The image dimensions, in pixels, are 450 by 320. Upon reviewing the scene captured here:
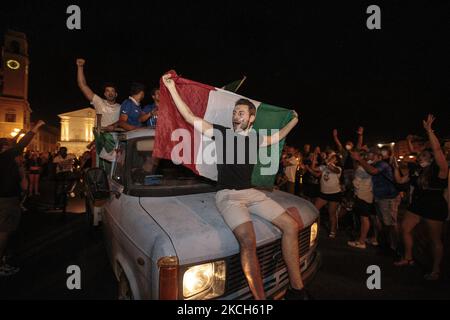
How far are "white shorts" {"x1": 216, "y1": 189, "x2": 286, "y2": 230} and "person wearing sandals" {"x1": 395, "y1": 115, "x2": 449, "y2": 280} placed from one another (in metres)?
2.91

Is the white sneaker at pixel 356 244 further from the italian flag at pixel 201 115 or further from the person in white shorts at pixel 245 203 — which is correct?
the person in white shorts at pixel 245 203

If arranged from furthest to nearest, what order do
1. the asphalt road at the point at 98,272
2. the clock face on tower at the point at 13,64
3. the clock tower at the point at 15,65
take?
the clock face on tower at the point at 13,64
the clock tower at the point at 15,65
the asphalt road at the point at 98,272

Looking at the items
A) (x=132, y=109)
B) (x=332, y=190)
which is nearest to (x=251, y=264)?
(x=132, y=109)

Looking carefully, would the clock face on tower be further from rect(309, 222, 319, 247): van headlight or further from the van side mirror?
rect(309, 222, 319, 247): van headlight

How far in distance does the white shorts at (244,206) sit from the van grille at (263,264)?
0.30 meters

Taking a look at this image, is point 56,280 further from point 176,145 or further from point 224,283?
point 224,283

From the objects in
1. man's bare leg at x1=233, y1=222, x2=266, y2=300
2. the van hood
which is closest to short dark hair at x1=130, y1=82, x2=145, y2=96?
the van hood

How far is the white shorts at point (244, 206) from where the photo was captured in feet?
8.71

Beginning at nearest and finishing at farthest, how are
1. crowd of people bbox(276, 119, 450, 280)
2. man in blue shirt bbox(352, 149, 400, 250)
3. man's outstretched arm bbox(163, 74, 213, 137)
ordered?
man's outstretched arm bbox(163, 74, 213, 137) → crowd of people bbox(276, 119, 450, 280) → man in blue shirt bbox(352, 149, 400, 250)

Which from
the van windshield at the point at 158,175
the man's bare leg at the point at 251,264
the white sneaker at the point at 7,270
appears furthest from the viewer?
the white sneaker at the point at 7,270

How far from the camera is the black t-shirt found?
3.04 metres

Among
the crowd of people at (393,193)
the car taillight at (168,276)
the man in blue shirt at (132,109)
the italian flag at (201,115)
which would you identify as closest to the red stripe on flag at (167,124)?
the italian flag at (201,115)

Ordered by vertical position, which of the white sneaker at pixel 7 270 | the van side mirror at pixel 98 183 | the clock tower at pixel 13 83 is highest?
the clock tower at pixel 13 83
